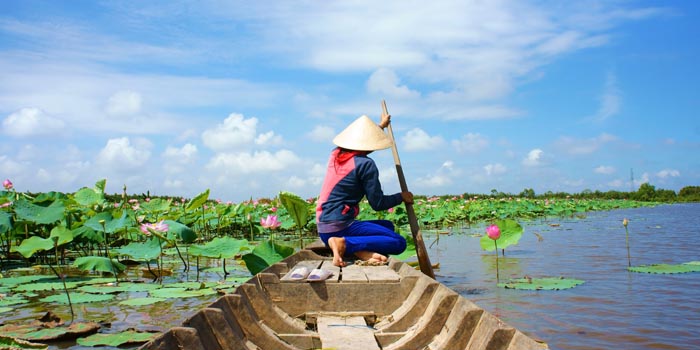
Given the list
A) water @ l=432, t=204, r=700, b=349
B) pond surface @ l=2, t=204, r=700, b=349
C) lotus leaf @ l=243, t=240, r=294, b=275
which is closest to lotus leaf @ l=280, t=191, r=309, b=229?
lotus leaf @ l=243, t=240, r=294, b=275

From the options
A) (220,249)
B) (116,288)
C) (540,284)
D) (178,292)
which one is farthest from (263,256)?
(540,284)

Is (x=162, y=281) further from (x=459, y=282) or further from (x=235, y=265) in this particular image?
(x=459, y=282)

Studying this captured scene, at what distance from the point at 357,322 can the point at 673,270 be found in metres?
3.69

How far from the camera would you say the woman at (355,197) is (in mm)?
4055

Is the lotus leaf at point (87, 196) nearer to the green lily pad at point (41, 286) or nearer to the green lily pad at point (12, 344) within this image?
the green lily pad at point (41, 286)

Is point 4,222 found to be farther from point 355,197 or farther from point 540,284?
point 540,284

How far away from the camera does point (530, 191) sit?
104 feet

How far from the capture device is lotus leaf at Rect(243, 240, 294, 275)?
186 inches

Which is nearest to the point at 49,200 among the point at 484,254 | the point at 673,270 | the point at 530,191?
the point at 484,254

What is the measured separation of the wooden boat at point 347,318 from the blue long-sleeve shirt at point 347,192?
421mm

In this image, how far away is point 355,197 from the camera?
421 centimetres

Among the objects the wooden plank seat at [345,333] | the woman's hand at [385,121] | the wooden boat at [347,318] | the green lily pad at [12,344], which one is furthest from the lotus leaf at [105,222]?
the wooden plank seat at [345,333]

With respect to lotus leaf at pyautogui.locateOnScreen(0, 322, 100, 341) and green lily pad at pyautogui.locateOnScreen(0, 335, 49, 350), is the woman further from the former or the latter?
green lily pad at pyautogui.locateOnScreen(0, 335, 49, 350)

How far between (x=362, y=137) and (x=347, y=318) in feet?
4.77
